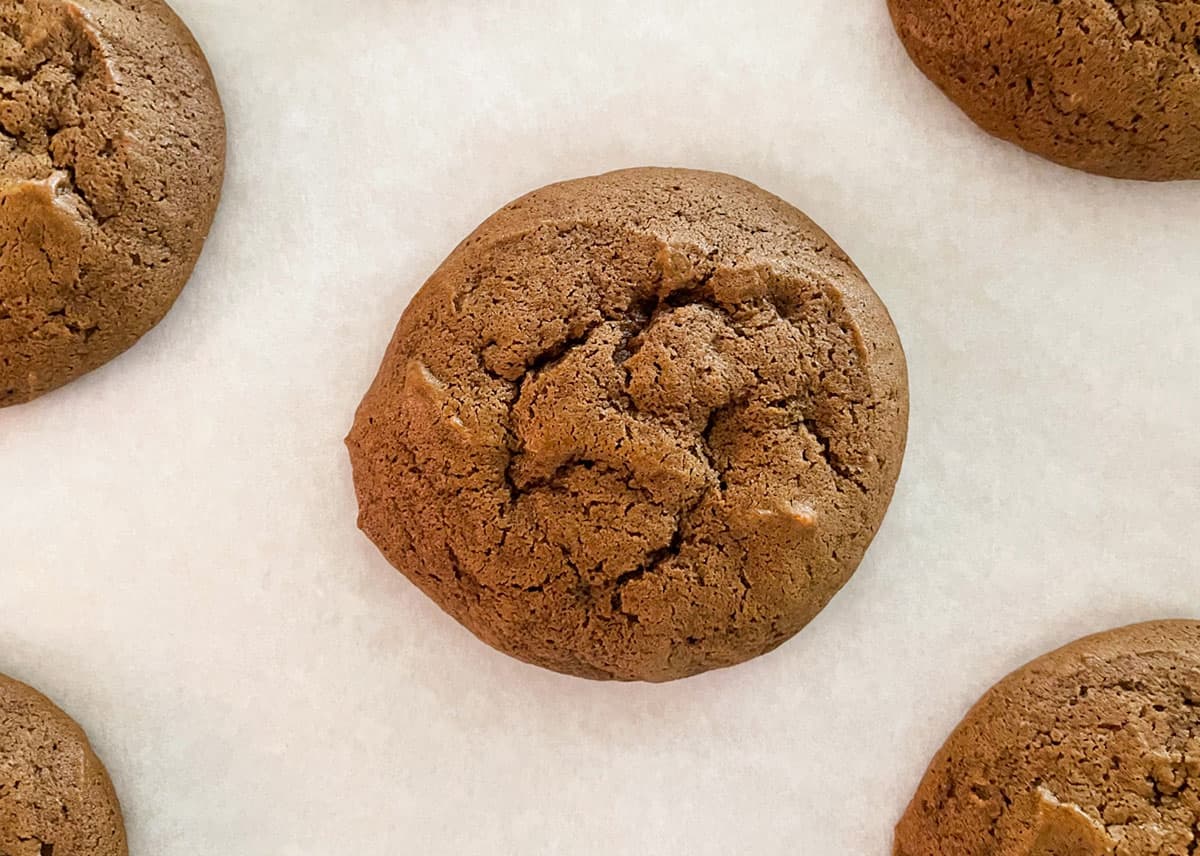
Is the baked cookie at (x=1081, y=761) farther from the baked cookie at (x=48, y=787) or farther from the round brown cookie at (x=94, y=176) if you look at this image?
the round brown cookie at (x=94, y=176)

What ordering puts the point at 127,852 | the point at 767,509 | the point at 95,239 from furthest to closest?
1. the point at 127,852
2. the point at 95,239
3. the point at 767,509

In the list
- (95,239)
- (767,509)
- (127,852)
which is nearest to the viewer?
(767,509)

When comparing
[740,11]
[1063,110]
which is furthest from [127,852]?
[1063,110]

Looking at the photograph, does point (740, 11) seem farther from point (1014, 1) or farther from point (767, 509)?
point (767, 509)

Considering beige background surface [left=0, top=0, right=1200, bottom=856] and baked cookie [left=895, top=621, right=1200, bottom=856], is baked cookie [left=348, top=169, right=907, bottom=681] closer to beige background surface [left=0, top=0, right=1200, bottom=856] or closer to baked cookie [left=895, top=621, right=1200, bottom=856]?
beige background surface [left=0, top=0, right=1200, bottom=856]

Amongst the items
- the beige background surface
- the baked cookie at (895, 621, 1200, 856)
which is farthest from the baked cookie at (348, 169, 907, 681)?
the baked cookie at (895, 621, 1200, 856)
